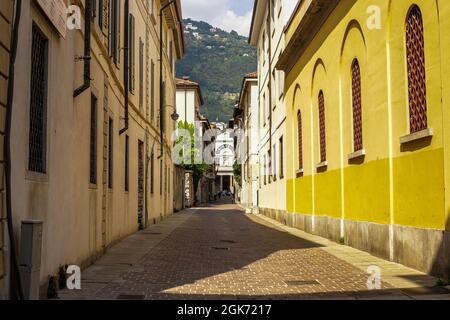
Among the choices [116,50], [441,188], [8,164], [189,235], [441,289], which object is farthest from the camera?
[189,235]

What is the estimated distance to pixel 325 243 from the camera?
588 inches

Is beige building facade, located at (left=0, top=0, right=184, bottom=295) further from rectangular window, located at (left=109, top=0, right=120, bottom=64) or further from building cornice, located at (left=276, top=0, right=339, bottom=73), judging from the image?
building cornice, located at (left=276, top=0, right=339, bottom=73)

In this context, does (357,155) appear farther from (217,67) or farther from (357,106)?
(217,67)

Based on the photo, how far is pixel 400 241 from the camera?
1018cm

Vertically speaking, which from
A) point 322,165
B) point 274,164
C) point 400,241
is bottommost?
point 400,241

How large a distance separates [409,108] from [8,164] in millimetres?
6679

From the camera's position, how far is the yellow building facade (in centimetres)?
871

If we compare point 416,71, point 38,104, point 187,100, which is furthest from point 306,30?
point 187,100

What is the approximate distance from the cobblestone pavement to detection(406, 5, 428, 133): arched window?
2.45 m

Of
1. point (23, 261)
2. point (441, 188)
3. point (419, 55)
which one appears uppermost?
point (419, 55)

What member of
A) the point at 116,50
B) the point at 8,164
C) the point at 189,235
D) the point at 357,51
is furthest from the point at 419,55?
the point at 189,235

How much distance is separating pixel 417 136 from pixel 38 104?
217 inches

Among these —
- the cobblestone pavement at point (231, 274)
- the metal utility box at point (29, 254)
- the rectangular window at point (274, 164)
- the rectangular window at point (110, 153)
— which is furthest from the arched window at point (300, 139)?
the metal utility box at point (29, 254)
